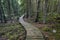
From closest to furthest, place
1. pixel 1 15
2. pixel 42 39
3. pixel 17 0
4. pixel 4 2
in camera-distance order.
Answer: pixel 42 39, pixel 1 15, pixel 4 2, pixel 17 0

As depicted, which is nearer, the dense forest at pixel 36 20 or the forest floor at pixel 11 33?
the forest floor at pixel 11 33

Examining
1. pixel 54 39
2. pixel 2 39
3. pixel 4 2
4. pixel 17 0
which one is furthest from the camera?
pixel 17 0

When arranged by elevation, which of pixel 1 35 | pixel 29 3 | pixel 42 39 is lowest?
pixel 1 35

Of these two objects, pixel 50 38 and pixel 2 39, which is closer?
pixel 50 38

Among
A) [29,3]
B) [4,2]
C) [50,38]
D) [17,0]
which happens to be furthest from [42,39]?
[17,0]

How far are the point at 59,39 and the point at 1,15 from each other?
1535 cm

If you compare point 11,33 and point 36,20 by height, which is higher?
point 36,20

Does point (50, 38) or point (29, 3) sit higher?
point (29, 3)

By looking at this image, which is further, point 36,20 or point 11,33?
point 36,20

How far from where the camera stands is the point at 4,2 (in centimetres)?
2888

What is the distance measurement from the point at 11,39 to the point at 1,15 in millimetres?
12142

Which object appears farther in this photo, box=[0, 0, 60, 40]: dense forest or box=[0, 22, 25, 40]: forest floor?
box=[0, 0, 60, 40]: dense forest

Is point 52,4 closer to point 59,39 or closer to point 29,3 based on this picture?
point 29,3

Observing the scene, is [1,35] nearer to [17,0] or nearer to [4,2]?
[4,2]
